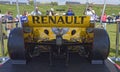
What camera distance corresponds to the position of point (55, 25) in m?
6.57

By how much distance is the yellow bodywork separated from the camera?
21.2ft

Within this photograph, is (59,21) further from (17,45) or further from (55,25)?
(17,45)

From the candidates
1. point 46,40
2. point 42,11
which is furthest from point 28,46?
point 42,11

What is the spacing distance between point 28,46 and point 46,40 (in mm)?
470

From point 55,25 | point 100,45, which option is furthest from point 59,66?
point 100,45

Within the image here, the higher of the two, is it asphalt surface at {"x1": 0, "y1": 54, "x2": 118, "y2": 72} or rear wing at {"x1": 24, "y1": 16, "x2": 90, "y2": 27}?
rear wing at {"x1": 24, "y1": 16, "x2": 90, "y2": 27}

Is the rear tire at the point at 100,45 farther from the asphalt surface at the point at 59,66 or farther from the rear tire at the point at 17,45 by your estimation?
the rear tire at the point at 17,45

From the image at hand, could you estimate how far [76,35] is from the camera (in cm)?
711

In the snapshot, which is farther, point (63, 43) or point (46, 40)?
point (46, 40)

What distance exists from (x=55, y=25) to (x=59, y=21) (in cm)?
16

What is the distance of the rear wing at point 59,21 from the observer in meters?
6.43

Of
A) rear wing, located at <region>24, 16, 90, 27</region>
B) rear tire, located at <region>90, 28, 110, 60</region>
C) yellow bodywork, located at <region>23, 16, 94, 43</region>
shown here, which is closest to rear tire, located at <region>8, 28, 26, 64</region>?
yellow bodywork, located at <region>23, 16, 94, 43</region>

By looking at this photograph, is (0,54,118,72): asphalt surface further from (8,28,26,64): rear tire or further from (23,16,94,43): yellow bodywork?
(23,16,94,43): yellow bodywork

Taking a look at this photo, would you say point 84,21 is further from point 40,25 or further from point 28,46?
point 28,46
